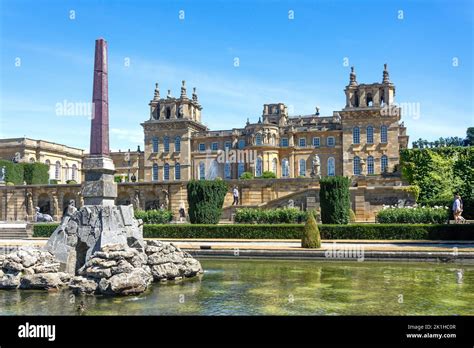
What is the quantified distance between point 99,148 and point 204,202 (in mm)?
13819

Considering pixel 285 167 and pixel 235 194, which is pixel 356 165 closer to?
pixel 285 167

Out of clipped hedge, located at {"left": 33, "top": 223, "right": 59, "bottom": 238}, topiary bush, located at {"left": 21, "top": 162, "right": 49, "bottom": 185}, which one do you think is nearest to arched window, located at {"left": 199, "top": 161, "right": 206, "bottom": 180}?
topiary bush, located at {"left": 21, "top": 162, "right": 49, "bottom": 185}

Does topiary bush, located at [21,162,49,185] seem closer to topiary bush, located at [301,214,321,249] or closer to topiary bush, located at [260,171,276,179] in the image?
topiary bush, located at [260,171,276,179]

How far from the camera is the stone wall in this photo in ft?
110

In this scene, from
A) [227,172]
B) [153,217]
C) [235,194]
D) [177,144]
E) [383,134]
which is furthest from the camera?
[227,172]

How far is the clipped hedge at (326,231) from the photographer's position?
2138cm

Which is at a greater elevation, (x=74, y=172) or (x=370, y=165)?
(x=74, y=172)

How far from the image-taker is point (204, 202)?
27.3m

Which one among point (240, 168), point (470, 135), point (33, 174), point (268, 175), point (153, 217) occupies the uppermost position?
point (470, 135)

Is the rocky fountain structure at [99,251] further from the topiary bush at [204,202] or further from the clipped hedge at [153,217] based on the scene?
the clipped hedge at [153,217]

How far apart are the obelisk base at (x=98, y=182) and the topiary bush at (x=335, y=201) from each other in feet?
45.6

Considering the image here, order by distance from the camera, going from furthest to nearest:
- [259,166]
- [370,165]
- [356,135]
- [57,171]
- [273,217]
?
[57,171], [259,166], [356,135], [370,165], [273,217]

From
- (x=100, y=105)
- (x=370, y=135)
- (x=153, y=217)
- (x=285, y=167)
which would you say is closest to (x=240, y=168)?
(x=285, y=167)
